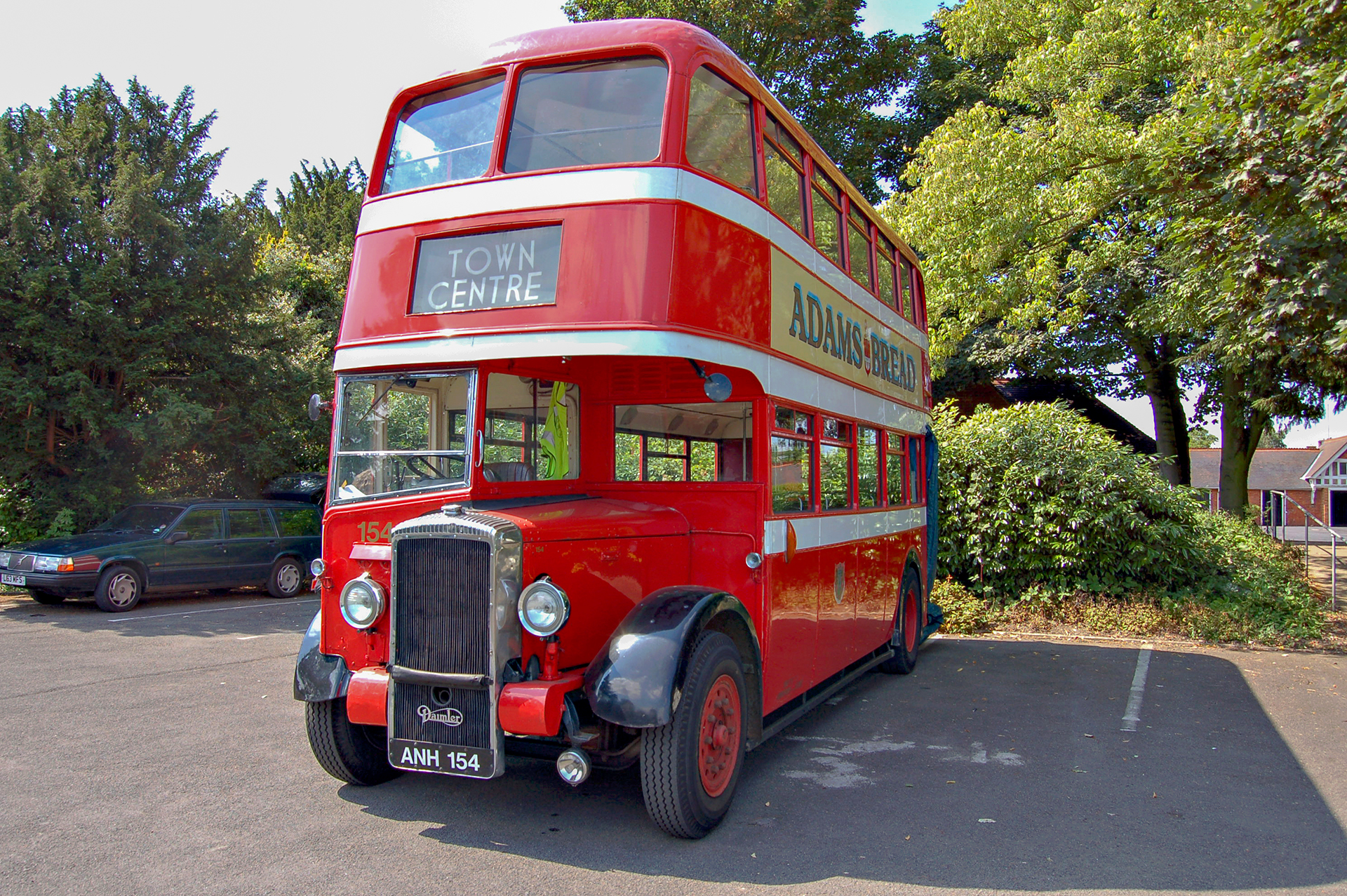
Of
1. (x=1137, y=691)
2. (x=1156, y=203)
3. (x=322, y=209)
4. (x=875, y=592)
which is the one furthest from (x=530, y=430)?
(x=322, y=209)

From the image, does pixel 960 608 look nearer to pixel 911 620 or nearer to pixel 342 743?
pixel 911 620

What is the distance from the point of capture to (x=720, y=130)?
5.49 meters

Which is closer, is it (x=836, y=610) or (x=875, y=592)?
(x=836, y=610)

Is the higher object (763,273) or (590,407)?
(763,273)

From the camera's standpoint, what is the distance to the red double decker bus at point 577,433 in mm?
4508

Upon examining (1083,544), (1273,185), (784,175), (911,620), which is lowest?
(911,620)

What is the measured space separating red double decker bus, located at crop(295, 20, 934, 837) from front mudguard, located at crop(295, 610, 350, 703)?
0.06ft

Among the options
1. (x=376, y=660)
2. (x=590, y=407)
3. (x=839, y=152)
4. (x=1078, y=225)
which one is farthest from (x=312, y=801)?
(x=839, y=152)

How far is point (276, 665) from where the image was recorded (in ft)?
29.5

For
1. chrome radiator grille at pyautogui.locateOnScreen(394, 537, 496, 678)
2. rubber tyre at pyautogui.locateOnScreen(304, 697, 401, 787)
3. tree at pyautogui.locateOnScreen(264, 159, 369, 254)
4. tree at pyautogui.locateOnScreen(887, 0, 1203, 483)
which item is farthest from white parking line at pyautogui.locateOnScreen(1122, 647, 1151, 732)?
tree at pyautogui.locateOnScreen(264, 159, 369, 254)

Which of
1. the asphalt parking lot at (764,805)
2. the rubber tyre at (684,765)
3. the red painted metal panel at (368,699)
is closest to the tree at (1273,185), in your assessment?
the asphalt parking lot at (764,805)

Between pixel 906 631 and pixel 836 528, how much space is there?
8.79 ft

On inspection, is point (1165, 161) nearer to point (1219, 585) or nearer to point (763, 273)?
point (1219, 585)

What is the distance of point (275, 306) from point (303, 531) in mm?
5867
